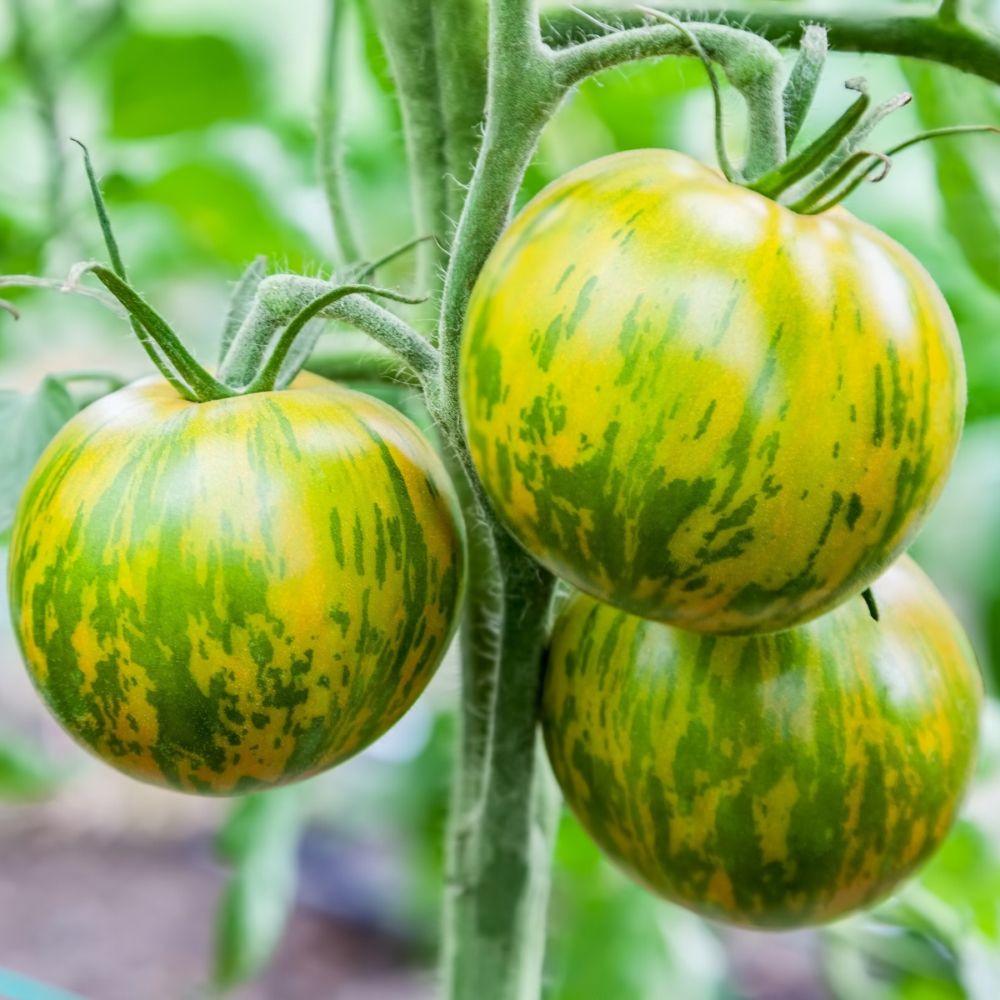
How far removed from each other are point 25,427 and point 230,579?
22cm

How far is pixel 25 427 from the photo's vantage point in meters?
0.61

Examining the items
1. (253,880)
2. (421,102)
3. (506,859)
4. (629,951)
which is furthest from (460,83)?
(253,880)

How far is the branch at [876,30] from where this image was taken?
22.1 inches

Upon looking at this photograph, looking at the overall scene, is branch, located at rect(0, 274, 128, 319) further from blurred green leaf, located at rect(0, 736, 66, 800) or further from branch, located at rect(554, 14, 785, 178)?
blurred green leaf, located at rect(0, 736, 66, 800)

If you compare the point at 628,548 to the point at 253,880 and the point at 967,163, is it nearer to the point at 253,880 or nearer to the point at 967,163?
the point at 967,163

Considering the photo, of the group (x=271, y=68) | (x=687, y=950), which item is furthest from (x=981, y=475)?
(x=271, y=68)

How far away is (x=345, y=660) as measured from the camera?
47 cm

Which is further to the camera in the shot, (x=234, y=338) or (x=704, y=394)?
(x=234, y=338)

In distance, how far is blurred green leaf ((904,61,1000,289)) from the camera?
687 millimetres

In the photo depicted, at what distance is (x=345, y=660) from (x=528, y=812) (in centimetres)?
18

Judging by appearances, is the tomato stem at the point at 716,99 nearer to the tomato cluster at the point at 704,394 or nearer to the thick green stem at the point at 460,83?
the tomato cluster at the point at 704,394

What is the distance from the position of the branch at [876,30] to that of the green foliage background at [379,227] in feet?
0.41

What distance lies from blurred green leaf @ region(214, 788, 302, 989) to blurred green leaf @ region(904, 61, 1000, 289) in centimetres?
69

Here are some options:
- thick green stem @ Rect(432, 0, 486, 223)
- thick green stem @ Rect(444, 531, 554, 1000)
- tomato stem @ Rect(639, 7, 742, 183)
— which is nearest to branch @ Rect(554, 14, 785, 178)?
tomato stem @ Rect(639, 7, 742, 183)
